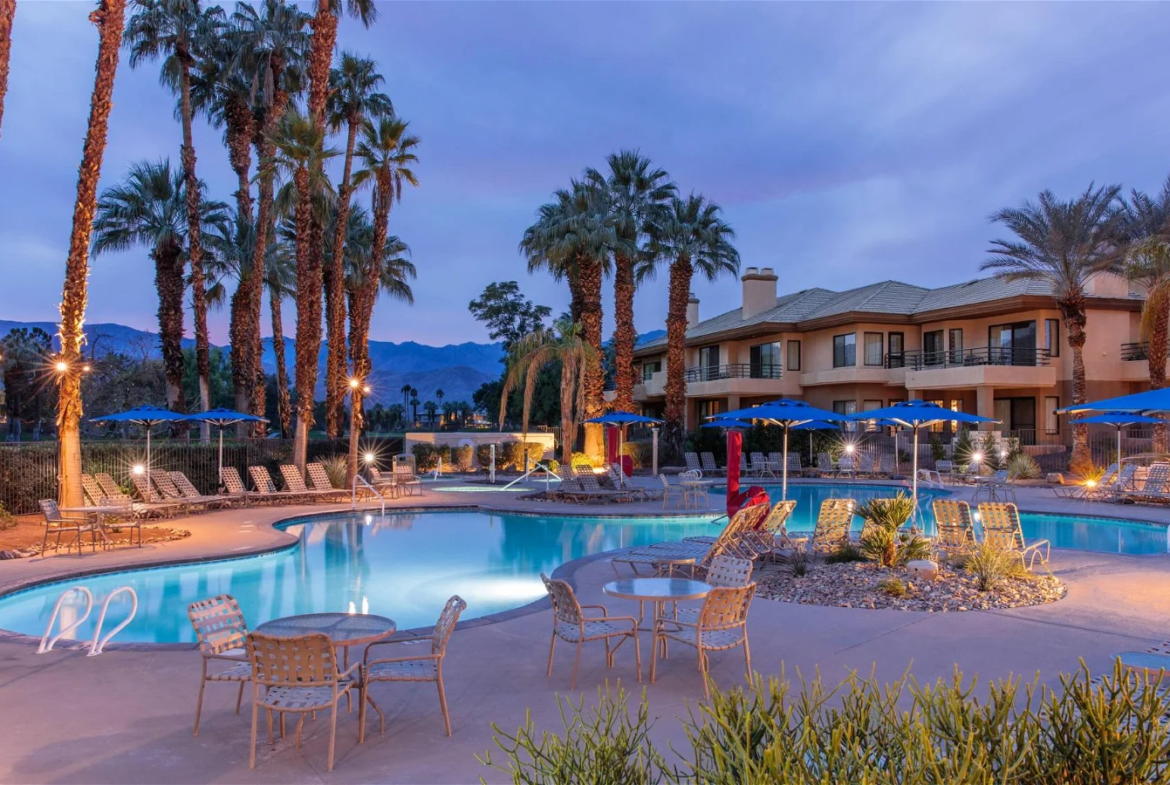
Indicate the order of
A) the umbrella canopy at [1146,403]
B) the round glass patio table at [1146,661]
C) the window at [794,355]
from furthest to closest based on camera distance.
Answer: the window at [794,355] → the umbrella canopy at [1146,403] → the round glass patio table at [1146,661]

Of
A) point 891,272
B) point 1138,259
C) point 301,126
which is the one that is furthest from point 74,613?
point 891,272

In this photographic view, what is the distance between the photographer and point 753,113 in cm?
2880

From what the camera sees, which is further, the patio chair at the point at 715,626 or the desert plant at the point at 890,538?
the desert plant at the point at 890,538

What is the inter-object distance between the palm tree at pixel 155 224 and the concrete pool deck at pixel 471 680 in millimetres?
20575

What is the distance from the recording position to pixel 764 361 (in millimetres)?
39375

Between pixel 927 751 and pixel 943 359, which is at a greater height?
pixel 943 359

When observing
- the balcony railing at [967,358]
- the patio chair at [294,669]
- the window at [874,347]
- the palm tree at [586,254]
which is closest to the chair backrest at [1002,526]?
the patio chair at [294,669]

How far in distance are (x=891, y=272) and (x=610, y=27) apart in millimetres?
109874

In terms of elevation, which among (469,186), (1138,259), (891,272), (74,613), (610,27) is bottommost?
(74,613)

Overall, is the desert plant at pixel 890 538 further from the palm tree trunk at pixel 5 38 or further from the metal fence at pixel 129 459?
the metal fence at pixel 129 459

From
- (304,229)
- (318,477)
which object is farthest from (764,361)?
(318,477)

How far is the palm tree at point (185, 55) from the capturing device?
24.7m

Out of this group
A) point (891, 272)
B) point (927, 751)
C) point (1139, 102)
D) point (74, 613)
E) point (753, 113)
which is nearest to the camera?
point (927, 751)

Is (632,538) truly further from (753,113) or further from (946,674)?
(753,113)
